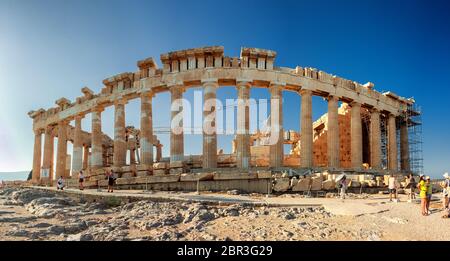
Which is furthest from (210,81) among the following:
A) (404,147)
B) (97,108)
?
(404,147)

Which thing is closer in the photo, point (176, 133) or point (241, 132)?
point (241, 132)

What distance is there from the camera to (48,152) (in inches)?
1246

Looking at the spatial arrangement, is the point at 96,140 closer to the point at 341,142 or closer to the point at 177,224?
the point at 177,224

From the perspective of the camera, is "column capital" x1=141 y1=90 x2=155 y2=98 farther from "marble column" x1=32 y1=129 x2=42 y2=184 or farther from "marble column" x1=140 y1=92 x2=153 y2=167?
"marble column" x1=32 y1=129 x2=42 y2=184

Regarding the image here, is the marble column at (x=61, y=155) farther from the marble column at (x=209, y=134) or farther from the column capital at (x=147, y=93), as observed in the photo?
the marble column at (x=209, y=134)

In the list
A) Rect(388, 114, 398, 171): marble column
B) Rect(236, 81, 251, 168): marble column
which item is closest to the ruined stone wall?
Rect(388, 114, 398, 171): marble column

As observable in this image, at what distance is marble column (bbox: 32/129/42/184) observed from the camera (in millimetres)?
31969

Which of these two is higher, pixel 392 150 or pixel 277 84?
pixel 277 84

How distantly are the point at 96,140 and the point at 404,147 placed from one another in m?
28.1

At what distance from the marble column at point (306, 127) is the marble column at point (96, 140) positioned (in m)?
16.3

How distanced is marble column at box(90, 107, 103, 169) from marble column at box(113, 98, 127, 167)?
2.17 metres

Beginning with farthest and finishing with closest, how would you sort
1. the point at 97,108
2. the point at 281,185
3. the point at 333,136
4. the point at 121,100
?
the point at 97,108 → the point at 121,100 → the point at 333,136 → the point at 281,185

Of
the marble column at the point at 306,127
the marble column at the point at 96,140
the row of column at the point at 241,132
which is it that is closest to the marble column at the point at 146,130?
the row of column at the point at 241,132
